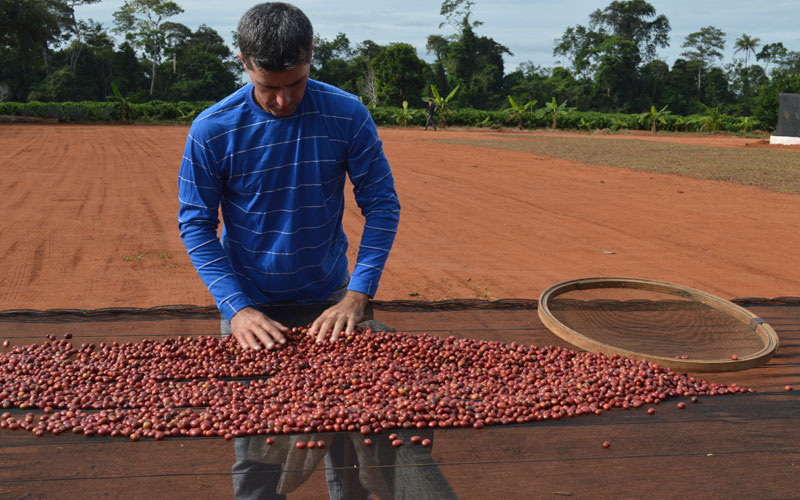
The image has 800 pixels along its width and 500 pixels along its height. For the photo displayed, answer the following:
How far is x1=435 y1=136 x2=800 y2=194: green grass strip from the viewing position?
35.9 feet

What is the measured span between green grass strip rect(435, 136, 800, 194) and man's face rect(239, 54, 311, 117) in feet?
31.5

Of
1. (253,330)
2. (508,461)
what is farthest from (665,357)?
(253,330)

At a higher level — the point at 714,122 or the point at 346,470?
the point at 714,122

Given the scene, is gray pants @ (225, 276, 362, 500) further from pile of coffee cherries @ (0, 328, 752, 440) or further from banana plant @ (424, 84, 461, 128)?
banana plant @ (424, 84, 461, 128)

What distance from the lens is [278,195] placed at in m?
2.05

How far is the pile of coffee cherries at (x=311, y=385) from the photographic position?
5.61 feet

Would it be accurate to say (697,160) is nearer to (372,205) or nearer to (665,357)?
(665,357)

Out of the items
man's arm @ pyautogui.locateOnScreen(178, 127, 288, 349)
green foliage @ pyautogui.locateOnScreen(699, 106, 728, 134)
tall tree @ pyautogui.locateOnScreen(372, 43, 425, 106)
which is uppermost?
tall tree @ pyautogui.locateOnScreen(372, 43, 425, 106)

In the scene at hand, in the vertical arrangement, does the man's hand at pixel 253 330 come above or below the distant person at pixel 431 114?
below

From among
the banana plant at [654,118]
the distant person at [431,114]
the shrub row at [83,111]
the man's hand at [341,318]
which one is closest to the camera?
the man's hand at [341,318]

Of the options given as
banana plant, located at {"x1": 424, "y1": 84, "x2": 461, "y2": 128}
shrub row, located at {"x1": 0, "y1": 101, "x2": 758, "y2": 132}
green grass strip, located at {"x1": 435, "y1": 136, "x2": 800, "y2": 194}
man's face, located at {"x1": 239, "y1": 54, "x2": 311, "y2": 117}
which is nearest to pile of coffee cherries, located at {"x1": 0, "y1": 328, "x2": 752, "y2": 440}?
man's face, located at {"x1": 239, "y1": 54, "x2": 311, "y2": 117}

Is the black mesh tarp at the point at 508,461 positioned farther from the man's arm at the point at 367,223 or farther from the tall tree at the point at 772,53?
the tall tree at the point at 772,53

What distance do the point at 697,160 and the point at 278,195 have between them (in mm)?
13799

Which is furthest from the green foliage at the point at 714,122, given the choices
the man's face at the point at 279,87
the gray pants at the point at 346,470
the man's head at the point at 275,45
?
the gray pants at the point at 346,470
